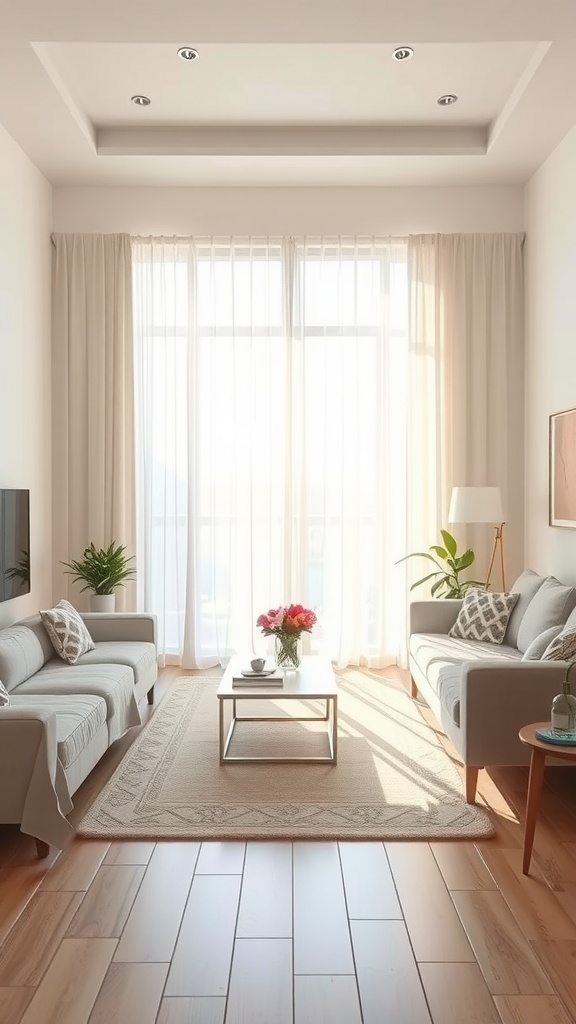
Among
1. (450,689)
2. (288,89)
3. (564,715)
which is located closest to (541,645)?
(450,689)

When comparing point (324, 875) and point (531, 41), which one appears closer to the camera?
point (324, 875)

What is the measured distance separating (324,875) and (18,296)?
4.27m

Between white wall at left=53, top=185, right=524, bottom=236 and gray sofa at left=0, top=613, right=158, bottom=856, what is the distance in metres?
3.09

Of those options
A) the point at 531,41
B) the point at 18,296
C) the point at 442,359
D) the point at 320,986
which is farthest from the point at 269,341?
the point at 320,986

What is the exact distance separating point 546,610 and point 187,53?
3.66 meters

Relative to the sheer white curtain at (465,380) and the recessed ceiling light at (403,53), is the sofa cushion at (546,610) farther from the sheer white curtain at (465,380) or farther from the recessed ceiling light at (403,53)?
the recessed ceiling light at (403,53)

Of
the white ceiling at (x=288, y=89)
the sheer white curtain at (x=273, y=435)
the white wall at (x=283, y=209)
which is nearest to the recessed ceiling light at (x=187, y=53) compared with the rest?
the white ceiling at (x=288, y=89)

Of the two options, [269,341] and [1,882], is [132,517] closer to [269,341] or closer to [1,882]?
[269,341]

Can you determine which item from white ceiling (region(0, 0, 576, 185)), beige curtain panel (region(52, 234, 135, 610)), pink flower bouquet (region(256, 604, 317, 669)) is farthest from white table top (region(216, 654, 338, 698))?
white ceiling (region(0, 0, 576, 185))

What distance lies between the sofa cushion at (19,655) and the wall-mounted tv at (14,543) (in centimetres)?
39

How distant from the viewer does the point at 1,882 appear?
2.98 metres

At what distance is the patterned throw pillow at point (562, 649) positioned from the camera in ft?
12.6

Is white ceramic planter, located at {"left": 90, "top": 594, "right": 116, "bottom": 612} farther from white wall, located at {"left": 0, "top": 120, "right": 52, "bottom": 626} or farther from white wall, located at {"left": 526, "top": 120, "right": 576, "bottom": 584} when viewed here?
white wall, located at {"left": 526, "top": 120, "right": 576, "bottom": 584}

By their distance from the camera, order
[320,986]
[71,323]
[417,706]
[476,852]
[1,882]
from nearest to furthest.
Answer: [320,986] < [1,882] < [476,852] < [417,706] < [71,323]
